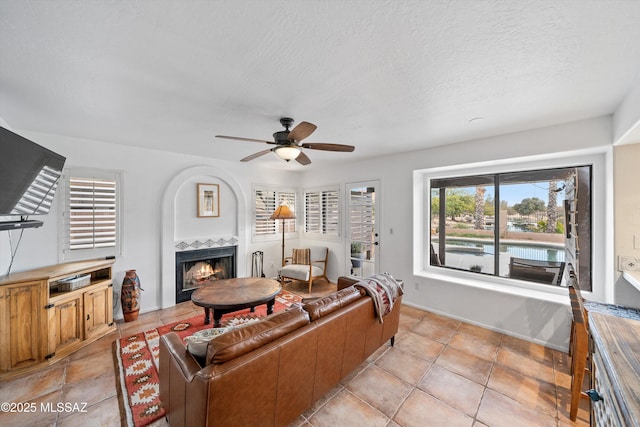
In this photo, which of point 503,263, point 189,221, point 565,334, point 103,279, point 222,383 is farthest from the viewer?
point 189,221

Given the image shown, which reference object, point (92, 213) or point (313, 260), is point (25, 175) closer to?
point (92, 213)

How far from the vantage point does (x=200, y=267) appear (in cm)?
444

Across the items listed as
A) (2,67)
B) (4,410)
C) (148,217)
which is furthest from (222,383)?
(148,217)

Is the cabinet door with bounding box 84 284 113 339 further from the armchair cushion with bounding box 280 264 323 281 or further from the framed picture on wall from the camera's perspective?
the armchair cushion with bounding box 280 264 323 281

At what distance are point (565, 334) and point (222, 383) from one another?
3.56 m

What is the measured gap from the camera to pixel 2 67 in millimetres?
1628

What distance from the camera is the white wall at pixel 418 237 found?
2713 mm

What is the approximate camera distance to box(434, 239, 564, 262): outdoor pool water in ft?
10.2

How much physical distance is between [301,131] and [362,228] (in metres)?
2.98

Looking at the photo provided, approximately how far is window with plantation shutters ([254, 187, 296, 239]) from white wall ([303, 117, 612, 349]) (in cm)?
132

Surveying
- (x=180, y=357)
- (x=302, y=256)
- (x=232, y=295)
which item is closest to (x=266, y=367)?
(x=180, y=357)

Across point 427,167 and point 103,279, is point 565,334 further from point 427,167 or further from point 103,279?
point 103,279

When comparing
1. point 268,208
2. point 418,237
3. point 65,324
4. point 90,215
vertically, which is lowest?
point 65,324

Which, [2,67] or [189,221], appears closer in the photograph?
[2,67]
